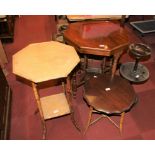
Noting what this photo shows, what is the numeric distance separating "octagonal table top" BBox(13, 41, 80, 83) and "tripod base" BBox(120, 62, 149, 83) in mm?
1580

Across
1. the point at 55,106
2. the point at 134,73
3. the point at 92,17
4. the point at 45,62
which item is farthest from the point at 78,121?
the point at 92,17

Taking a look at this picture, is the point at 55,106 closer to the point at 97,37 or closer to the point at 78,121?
the point at 78,121

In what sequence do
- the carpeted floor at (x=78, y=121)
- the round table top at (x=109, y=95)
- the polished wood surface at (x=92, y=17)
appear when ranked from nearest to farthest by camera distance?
the round table top at (x=109, y=95), the carpeted floor at (x=78, y=121), the polished wood surface at (x=92, y=17)

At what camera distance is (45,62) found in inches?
80.9

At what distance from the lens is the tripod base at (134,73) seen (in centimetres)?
341

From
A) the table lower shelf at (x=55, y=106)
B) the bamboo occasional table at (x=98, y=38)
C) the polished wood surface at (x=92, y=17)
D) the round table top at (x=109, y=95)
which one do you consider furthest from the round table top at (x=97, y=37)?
the table lower shelf at (x=55, y=106)

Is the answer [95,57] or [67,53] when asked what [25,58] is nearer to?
[67,53]

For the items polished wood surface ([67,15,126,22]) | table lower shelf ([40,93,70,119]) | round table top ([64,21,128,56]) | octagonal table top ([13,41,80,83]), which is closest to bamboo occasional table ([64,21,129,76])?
round table top ([64,21,128,56])

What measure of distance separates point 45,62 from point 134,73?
6.44 feet

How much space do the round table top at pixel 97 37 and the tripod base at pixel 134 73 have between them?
0.90 metres

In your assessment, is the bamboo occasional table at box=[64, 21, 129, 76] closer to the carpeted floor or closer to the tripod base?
the carpeted floor

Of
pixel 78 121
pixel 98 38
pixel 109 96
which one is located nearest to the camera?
pixel 109 96

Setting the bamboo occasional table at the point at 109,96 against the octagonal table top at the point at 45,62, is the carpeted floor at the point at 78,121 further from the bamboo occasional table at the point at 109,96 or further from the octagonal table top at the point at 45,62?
the octagonal table top at the point at 45,62

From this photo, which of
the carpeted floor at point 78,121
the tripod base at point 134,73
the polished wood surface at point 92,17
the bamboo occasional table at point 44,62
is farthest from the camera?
the tripod base at point 134,73
